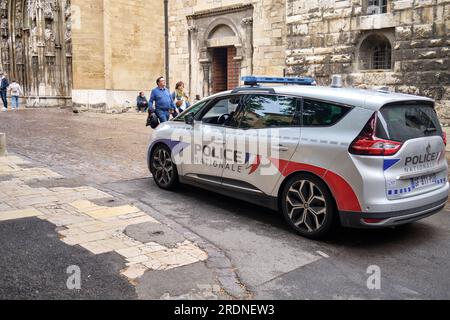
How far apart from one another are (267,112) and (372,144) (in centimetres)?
150

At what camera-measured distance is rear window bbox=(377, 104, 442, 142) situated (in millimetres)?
4648

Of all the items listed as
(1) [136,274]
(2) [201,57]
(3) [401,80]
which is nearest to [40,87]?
(2) [201,57]

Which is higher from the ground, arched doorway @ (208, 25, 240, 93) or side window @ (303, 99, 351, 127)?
arched doorway @ (208, 25, 240, 93)

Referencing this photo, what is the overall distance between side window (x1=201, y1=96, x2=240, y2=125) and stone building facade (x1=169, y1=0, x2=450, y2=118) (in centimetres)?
907

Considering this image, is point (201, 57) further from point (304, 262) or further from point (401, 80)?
point (304, 262)

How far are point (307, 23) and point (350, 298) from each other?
1351 centimetres

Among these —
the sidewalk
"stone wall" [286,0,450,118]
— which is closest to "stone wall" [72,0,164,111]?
"stone wall" [286,0,450,118]

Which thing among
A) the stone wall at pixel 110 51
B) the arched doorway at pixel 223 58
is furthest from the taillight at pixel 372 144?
the stone wall at pixel 110 51

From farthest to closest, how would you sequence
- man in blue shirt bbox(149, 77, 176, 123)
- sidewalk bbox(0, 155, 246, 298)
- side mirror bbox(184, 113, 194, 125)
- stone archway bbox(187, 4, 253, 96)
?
stone archway bbox(187, 4, 253, 96)
man in blue shirt bbox(149, 77, 176, 123)
side mirror bbox(184, 113, 194, 125)
sidewalk bbox(0, 155, 246, 298)

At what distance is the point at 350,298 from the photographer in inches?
144

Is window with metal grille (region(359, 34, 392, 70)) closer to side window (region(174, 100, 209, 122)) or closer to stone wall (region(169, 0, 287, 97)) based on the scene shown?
stone wall (region(169, 0, 287, 97))

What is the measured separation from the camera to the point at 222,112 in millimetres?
6344

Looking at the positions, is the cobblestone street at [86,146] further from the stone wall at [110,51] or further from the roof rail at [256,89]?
the stone wall at [110,51]

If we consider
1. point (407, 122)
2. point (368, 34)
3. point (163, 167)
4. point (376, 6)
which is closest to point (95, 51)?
point (368, 34)
